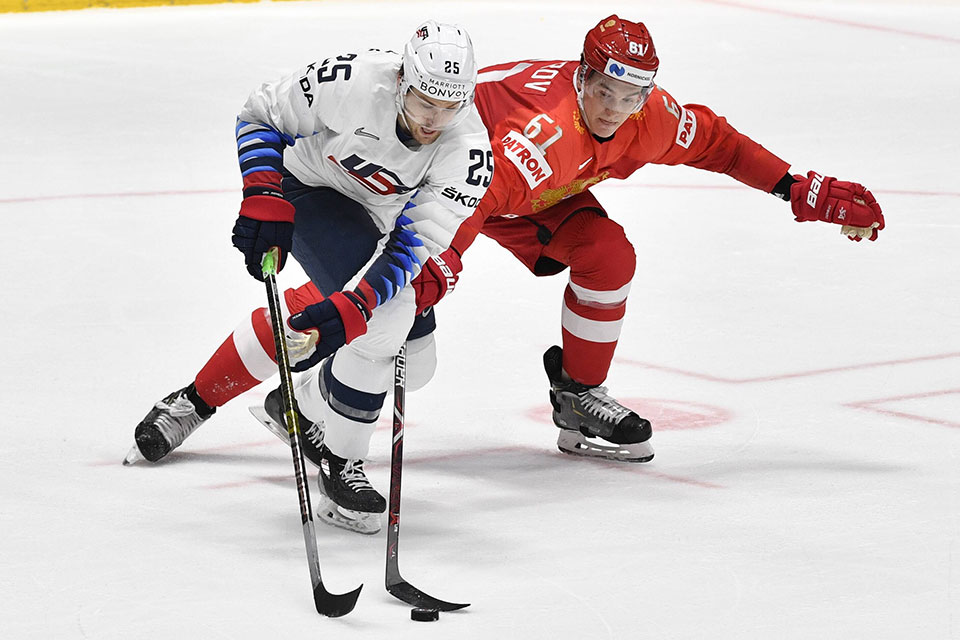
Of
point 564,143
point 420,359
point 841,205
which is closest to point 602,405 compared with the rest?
point 420,359

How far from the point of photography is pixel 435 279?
298 cm

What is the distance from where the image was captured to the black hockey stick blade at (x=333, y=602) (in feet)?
8.05

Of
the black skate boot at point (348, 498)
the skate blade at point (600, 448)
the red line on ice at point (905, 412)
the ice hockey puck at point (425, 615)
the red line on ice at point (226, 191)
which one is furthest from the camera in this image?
the red line on ice at point (226, 191)

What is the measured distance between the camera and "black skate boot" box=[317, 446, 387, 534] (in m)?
2.93

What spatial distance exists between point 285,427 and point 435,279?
655mm

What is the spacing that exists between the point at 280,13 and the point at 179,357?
5.53 m

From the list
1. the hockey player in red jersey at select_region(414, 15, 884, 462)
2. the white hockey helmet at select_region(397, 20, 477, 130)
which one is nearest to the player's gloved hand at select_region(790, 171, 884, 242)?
the hockey player in red jersey at select_region(414, 15, 884, 462)

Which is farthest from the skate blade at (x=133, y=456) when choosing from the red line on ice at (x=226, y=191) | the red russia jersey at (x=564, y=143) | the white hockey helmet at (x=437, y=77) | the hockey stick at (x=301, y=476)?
the red line on ice at (x=226, y=191)

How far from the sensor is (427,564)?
2.75 m

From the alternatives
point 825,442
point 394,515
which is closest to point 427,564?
point 394,515

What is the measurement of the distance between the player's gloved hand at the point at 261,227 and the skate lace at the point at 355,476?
0.46m

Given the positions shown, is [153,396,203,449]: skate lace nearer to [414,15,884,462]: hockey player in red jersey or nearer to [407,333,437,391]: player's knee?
[407,333,437,391]: player's knee

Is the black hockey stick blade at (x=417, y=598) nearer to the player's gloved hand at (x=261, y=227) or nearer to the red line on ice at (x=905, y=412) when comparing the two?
→ the player's gloved hand at (x=261, y=227)

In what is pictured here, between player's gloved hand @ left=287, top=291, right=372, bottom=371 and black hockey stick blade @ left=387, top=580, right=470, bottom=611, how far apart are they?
1.60 feet
